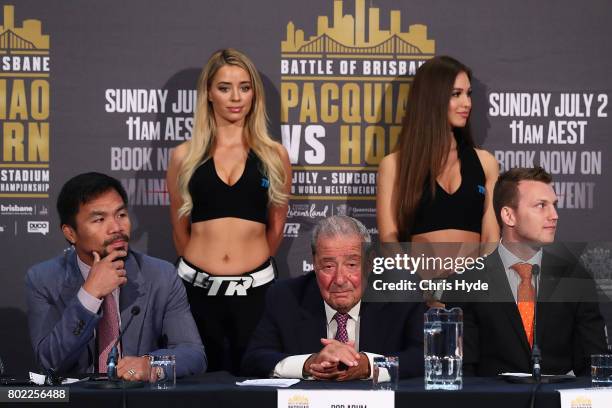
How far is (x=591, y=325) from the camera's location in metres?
3.88

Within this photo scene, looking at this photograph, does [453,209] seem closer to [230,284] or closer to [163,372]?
[230,284]

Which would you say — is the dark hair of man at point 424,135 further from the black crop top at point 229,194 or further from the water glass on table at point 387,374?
the water glass on table at point 387,374

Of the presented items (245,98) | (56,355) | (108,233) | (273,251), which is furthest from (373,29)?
(56,355)

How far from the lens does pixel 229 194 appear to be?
5309 millimetres

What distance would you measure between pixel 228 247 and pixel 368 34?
1.38m

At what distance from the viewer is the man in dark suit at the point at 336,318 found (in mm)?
3826

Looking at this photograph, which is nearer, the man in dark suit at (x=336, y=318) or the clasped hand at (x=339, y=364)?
the clasped hand at (x=339, y=364)

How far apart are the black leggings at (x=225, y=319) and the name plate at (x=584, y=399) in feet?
7.72

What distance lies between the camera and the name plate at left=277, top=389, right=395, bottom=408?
3135 millimetres

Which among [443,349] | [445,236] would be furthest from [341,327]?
[445,236]

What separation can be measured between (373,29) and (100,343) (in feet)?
8.26

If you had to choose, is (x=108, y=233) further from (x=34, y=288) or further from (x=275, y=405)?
(x=275, y=405)

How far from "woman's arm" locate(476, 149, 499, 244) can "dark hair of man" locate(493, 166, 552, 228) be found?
0.95m

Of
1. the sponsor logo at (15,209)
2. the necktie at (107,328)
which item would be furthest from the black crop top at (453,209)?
the sponsor logo at (15,209)
